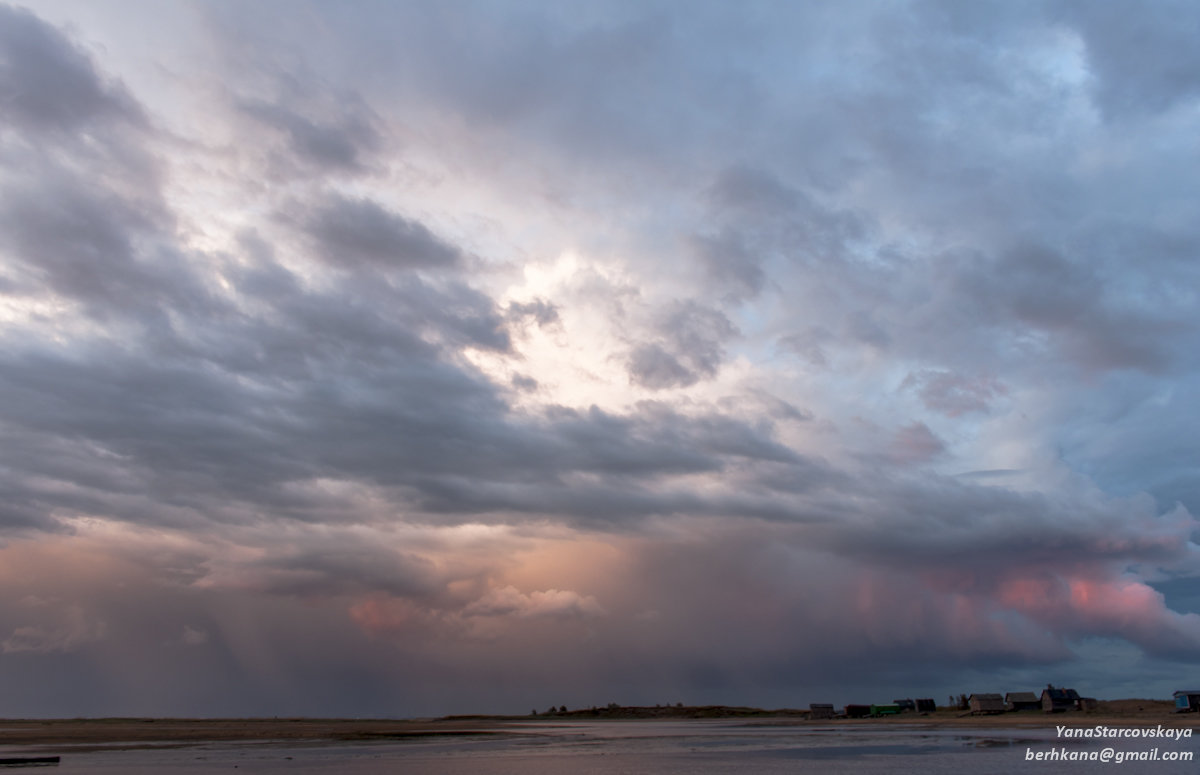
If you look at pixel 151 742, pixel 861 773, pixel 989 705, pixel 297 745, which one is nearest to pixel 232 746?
pixel 297 745

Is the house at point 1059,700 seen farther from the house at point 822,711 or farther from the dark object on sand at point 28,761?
the dark object on sand at point 28,761

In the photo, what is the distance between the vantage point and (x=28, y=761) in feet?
276

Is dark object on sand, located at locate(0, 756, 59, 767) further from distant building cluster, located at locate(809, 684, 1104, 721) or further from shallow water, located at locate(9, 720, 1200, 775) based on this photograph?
distant building cluster, located at locate(809, 684, 1104, 721)

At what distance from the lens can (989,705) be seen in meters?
151

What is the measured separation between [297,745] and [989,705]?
120864 millimetres

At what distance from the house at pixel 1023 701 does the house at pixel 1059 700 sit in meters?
3.17

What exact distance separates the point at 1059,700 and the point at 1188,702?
25018 millimetres

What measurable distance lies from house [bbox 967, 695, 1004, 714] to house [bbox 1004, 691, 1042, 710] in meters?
1.44

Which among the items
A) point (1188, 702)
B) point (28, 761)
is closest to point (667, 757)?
point (28, 761)

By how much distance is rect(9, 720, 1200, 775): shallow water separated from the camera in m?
68.1

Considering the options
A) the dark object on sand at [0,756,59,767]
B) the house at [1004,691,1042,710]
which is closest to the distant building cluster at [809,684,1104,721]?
the house at [1004,691,1042,710]

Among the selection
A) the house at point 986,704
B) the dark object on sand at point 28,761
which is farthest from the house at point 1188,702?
the dark object on sand at point 28,761

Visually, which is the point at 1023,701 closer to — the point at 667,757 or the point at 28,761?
the point at 667,757

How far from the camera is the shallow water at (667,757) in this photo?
6812 centimetres
